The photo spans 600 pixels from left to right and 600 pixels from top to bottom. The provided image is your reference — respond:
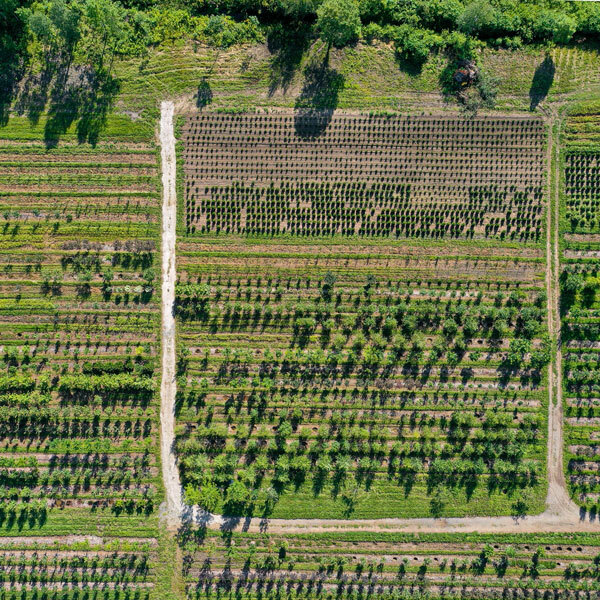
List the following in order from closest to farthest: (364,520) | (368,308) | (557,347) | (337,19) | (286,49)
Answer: (337,19), (364,520), (368,308), (557,347), (286,49)

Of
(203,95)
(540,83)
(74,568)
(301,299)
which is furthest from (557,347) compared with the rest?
(74,568)

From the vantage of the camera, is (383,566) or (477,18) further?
(477,18)

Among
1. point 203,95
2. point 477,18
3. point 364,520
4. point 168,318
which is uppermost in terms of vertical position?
point 477,18

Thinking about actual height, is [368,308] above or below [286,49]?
below

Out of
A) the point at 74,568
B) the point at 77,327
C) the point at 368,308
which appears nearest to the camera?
the point at 74,568

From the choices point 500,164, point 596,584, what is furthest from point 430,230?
point 596,584

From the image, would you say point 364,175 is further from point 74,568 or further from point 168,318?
point 74,568

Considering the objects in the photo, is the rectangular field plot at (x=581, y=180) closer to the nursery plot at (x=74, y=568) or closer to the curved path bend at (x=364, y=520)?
the curved path bend at (x=364, y=520)
